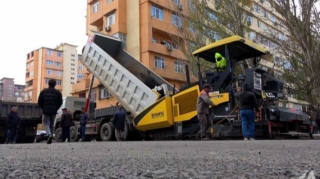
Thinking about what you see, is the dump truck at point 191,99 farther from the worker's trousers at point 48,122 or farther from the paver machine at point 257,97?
the worker's trousers at point 48,122

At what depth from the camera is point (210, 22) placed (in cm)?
1614

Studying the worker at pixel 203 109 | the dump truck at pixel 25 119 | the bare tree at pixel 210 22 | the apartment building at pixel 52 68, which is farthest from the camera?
the apartment building at pixel 52 68

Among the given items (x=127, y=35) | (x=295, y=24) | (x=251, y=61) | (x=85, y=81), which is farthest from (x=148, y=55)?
(x=251, y=61)

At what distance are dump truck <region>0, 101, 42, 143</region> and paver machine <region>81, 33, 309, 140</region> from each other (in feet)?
13.0

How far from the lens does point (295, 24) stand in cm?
1367

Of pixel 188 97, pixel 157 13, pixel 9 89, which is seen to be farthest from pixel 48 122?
pixel 9 89

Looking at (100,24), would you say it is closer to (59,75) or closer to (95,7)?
(95,7)

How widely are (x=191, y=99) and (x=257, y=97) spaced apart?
194cm

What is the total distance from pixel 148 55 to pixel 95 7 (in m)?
10.1

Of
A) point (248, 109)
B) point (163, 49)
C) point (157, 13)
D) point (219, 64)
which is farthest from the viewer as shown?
point (157, 13)

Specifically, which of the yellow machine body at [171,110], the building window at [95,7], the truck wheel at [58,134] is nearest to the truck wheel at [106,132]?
the yellow machine body at [171,110]

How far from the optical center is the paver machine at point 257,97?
9.03 m

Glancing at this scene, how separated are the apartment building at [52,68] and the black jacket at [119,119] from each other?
199ft

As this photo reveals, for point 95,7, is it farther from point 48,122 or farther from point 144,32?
point 48,122
